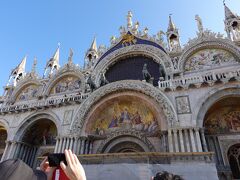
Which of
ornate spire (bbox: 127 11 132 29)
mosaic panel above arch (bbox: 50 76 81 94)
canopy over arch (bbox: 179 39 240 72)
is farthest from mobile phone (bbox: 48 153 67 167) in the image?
ornate spire (bbox: 127 11 132 29)

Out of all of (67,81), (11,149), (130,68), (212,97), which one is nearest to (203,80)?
(212,97)

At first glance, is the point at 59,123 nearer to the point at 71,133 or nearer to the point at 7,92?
the point at 71,133

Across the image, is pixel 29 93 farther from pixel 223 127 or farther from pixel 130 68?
pixel 223 127

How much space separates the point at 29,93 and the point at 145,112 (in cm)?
1179

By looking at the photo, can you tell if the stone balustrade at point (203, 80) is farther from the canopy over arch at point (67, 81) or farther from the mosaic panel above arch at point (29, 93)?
the mosaic panel above arch at point (29, 93)

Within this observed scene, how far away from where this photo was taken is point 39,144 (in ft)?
45.7

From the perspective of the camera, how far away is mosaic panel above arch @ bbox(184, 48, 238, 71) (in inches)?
485

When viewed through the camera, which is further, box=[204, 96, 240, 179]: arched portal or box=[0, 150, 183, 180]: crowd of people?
box=[204, 96, 240, 179]: arched portal

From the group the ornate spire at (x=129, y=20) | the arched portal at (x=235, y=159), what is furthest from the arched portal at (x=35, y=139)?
the arched portal at (x=235, y=159)

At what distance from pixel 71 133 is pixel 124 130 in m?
3.15

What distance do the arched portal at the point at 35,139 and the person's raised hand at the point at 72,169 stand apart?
12178 mm

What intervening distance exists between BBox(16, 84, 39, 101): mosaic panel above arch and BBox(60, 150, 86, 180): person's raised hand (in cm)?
1719

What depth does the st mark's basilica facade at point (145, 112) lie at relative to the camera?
302 inches

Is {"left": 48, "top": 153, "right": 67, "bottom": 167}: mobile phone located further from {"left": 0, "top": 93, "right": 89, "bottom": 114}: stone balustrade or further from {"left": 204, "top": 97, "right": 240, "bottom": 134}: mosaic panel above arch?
{"left": 0, "top": 93, "right": 89, "bottom": 114}: stone balustrade
